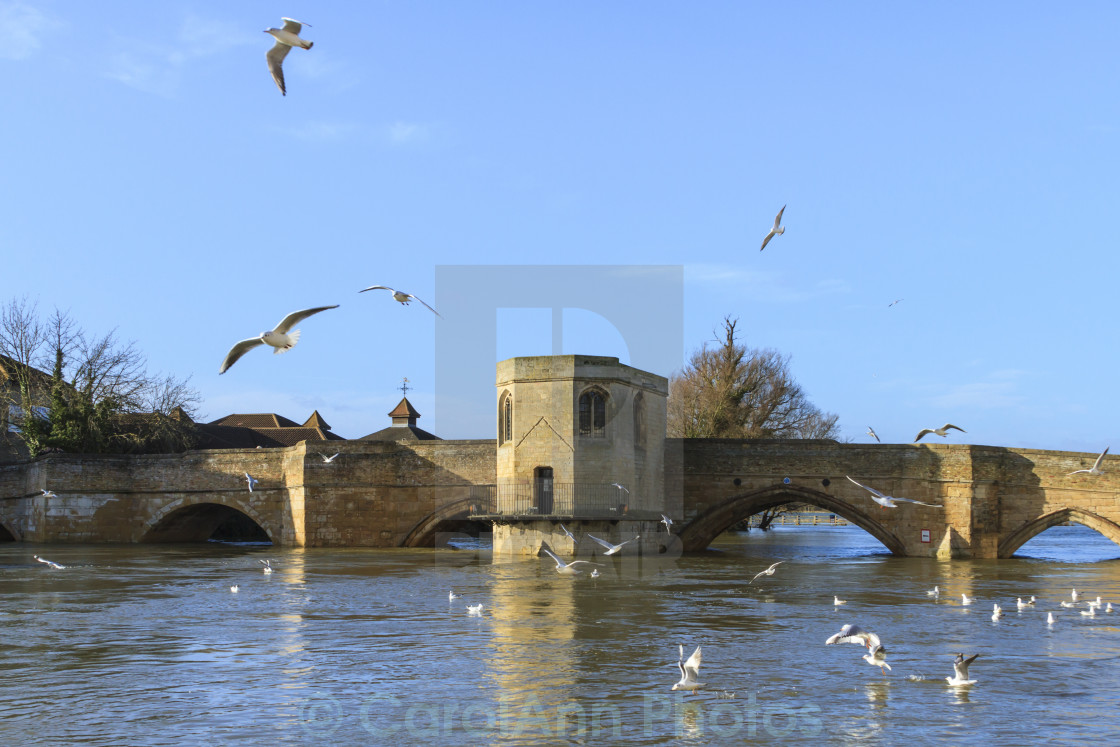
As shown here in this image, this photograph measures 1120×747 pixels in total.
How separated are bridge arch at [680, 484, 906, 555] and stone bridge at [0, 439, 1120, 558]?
6 cm

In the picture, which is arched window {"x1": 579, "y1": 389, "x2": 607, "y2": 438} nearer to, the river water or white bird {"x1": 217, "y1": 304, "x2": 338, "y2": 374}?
the river water

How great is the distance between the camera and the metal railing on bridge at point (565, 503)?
107ft

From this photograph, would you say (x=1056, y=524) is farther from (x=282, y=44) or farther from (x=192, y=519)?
(x=192, y=519)

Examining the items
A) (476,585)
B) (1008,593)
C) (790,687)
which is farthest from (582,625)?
(1008,593)

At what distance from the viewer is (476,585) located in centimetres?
2459

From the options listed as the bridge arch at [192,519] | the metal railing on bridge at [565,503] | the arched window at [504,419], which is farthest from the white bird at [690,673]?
the bridge arch at [192,519]

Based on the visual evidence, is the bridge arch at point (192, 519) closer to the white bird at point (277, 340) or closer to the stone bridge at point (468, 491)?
the stone bridge at point (468, 491)

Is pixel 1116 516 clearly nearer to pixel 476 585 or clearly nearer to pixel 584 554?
pixel 584 554

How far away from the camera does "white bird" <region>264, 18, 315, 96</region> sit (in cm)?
1380

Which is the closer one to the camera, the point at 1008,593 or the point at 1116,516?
the point at 1008,593

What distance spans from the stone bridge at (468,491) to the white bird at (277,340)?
79.9ft

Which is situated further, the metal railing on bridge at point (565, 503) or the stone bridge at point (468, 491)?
the stone bridge at point (468, 491)

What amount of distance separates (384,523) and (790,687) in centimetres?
2846

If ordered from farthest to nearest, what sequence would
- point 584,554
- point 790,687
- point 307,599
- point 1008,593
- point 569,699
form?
point 584,554, point 1008,593, point 307,599, point 790,687, point 569,699
